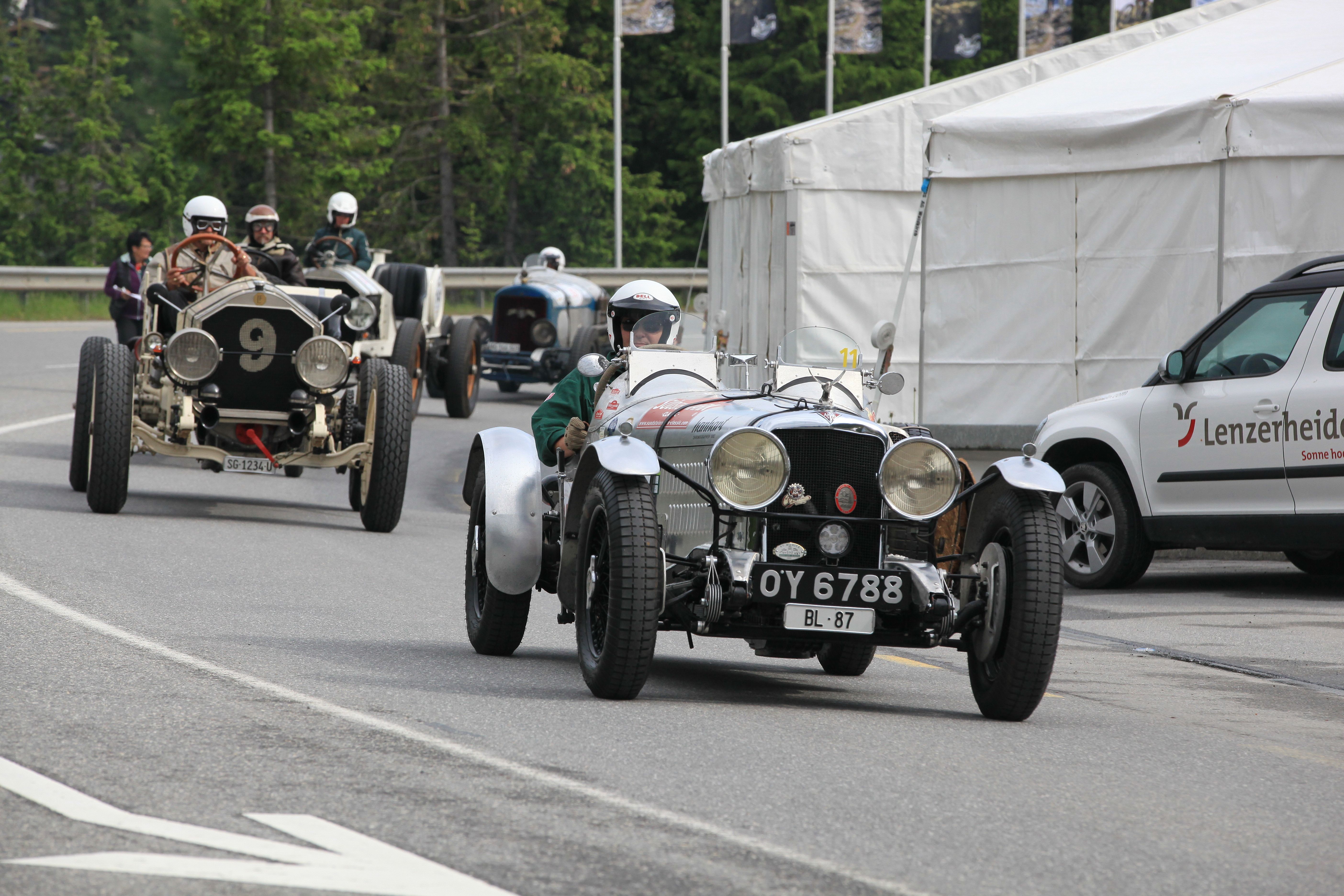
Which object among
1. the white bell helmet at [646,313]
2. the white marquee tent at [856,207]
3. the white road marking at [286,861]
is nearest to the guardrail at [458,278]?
the white marquee tent at [856,207]

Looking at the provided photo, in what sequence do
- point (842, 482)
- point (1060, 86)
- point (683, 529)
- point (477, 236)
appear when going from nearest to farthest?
1. point (842, 482)
2. point (683, 529)
3. point (1060, 86)
4. point (477, 236)

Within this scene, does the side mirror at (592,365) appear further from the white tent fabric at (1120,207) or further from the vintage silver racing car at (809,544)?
the white tent fabric at (1120,207)

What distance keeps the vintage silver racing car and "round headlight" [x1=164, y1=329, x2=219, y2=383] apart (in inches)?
252

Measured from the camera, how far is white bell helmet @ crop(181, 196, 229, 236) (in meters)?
14.6

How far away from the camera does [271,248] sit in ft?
52.0

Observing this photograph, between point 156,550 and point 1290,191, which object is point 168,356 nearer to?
point 156,550

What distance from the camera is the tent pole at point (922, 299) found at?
52.9 feet

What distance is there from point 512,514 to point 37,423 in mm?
12773

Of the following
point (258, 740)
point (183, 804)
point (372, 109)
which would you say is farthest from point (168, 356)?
point (372, 109)

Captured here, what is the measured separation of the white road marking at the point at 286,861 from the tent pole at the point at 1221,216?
11326 millimetres

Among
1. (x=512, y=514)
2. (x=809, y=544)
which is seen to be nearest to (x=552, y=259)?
(x=512, y=514)

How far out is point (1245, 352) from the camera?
1111cm

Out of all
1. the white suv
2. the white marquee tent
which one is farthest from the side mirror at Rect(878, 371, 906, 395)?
the white marquee tent

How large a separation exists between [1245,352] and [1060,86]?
5.87 metres
